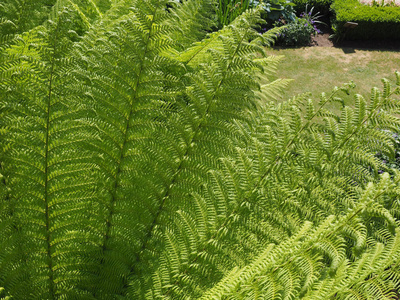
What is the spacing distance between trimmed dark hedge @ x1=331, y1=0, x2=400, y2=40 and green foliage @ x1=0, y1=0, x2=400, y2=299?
7651 millimetres

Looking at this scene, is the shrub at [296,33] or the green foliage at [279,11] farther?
the green foliage at [279,11]

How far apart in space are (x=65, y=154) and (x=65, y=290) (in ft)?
2.12

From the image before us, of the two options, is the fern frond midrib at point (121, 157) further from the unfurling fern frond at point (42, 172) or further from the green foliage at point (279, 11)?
the green foliage at point (279, 11)

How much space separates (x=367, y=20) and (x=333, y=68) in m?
1.71

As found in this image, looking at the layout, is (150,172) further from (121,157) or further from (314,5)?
(314,5)

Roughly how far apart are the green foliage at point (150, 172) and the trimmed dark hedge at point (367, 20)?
7.65m

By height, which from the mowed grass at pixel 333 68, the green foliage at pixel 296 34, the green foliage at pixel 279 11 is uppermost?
the green foliage at pixel 279 11

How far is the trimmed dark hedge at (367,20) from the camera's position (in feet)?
26.5

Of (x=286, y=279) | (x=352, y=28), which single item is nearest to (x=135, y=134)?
(x=286, y=279)

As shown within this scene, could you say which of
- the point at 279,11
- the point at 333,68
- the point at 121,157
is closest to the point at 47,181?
the point at 121,157

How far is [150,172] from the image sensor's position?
159 cm

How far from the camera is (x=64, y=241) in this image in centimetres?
153

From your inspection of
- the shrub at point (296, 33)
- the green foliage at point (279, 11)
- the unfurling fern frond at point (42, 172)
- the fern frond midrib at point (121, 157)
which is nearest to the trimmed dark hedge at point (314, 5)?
the green foliage at point (279, 11)

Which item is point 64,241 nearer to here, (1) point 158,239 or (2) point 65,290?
(2) point 65,290
